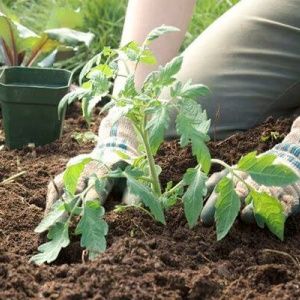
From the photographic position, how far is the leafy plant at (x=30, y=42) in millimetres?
2824

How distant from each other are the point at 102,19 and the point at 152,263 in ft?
7.64

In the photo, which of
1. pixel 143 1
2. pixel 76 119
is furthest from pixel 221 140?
pixel 76 119

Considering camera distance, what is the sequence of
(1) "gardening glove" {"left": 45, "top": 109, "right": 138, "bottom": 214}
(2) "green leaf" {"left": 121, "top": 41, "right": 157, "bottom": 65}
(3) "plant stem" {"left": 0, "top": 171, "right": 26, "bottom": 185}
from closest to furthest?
1. (2) "green leaf" {"left": 121, "top": 41, "right": 157, "bottom": 65}
2. (1) "gardening glove" {"left": 45, "top": 109, "right": 138, "bottom": 214}
3. (3) "plant stem" {"left": 0, "top": 171, "right": 26, "bottom": 185}

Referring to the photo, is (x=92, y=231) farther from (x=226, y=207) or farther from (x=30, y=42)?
(x=30, y=42)

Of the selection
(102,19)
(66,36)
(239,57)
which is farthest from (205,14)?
(239,57)

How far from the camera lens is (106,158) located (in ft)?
6.16

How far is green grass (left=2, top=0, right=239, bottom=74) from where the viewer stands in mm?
3559

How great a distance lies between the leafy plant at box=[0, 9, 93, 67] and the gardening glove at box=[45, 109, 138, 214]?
84 cm

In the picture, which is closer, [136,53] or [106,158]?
[136,53]

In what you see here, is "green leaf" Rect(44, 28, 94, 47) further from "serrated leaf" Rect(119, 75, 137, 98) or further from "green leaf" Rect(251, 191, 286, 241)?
"green leaf" Rect(251, 191, 286, 241)

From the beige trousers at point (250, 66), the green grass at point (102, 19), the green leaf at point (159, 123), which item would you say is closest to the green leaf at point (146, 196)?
the green leaf at point (159, 123)

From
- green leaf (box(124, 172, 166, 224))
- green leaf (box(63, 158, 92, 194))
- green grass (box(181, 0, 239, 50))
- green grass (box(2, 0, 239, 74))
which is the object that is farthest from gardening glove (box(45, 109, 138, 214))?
green grass (box(181, 0, 239, 50))

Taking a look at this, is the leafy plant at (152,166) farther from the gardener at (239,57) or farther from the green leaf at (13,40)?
the green leaf at (13,40)

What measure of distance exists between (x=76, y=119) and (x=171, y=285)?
1446 mm
